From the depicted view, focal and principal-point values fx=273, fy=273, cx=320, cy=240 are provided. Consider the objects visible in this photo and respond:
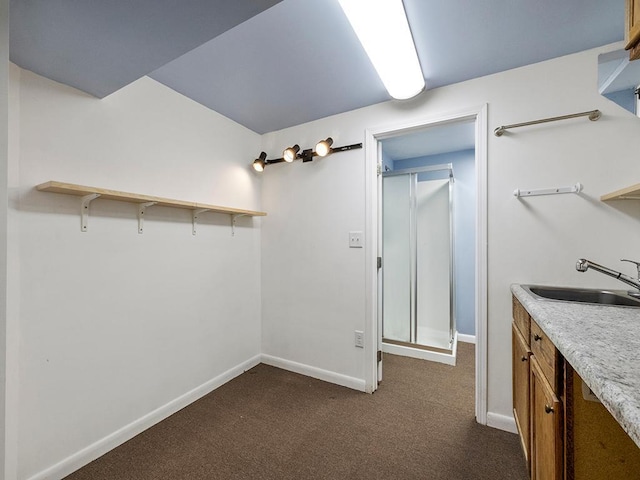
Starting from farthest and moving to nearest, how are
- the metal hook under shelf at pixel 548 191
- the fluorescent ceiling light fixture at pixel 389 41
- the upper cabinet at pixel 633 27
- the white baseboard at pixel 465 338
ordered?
the white baseboard at pixel 465 338 < the metal hook under shelf at pixel 548 191 < the fluorescent ceiling light fixture at pixel 389 41 < the upper cabinet at pixel 633 27

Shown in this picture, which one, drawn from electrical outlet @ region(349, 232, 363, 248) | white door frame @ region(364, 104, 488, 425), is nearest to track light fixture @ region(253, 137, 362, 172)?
white door frame @ region(364, 104, 488, 425)

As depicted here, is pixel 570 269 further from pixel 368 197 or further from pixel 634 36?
pixel 368 197

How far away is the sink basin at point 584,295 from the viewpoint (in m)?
1.38

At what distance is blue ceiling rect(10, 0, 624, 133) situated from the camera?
1.02 meters

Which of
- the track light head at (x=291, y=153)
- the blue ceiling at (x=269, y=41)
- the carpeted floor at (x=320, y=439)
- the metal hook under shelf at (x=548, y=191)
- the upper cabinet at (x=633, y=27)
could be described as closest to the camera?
the upper cabinet at (x=633, y=27)

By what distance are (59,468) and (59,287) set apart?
90 cm

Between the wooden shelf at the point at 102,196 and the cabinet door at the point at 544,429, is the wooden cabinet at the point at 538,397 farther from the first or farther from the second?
the wooden shelf at the point at 102,196

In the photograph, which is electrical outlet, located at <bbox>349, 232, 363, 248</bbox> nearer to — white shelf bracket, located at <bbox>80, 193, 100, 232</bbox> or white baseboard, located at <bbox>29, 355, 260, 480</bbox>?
white baseboard, located at <bbox>29, 355, 260, 480</bbox>

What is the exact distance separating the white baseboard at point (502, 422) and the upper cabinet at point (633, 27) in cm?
192

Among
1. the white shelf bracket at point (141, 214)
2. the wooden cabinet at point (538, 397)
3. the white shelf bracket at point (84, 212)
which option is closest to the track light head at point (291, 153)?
the white shelf bracket at point (141, 214)

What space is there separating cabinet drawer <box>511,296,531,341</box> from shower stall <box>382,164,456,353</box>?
1411 millimetres

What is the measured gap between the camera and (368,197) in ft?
7.09

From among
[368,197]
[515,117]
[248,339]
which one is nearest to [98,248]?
[248,339]

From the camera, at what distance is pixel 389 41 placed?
1371 millimetres
